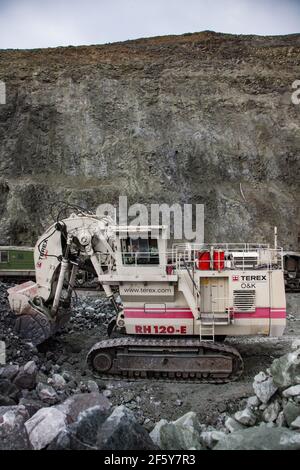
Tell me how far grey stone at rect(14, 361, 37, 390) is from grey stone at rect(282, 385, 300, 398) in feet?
14.9

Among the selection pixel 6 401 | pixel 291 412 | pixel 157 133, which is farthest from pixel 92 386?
pixel 157 133

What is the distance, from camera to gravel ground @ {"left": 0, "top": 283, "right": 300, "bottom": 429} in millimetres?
9688

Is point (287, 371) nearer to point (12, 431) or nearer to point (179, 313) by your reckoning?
point (179, 313)

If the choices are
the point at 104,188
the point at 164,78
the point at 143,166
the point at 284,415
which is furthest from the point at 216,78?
the point at 284,415

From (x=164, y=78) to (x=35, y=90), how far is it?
884 centimetres

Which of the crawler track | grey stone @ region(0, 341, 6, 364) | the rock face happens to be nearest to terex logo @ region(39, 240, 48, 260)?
grey stone @ region(0, 341, 6, 364)

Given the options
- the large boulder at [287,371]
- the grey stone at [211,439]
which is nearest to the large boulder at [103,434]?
the grey stone at [211,439]

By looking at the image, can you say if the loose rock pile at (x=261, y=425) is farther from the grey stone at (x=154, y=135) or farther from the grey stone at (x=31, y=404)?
the grey stone at (x=154, y=135)

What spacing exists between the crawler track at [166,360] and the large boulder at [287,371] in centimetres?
265

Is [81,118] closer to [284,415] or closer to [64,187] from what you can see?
[64,187]

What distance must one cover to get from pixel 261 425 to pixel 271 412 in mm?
835

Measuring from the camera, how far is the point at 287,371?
8164mm

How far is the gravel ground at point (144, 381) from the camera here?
969 cm
